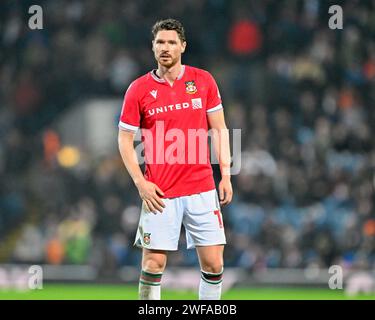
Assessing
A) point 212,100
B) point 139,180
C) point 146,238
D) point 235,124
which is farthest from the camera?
point 235,124

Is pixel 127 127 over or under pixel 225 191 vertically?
over

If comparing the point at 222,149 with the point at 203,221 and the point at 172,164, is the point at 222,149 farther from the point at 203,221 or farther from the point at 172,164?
the point at 203,221

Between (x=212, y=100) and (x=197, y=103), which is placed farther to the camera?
(x=212, y=100)

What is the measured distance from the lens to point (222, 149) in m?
8.06

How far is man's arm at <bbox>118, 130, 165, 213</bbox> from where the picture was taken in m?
7.87

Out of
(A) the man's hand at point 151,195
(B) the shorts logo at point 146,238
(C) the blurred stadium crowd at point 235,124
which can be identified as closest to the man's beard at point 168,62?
(A) the man's hand at point 151,195

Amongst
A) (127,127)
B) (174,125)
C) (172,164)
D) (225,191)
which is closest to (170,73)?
(174,125)

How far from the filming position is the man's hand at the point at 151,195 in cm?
786

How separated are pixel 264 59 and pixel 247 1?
126 centimetres

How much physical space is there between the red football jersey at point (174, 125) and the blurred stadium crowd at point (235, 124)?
740 centimetres

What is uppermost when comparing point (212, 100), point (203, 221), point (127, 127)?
point (212, 100)

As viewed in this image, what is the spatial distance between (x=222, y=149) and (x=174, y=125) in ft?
1.41
